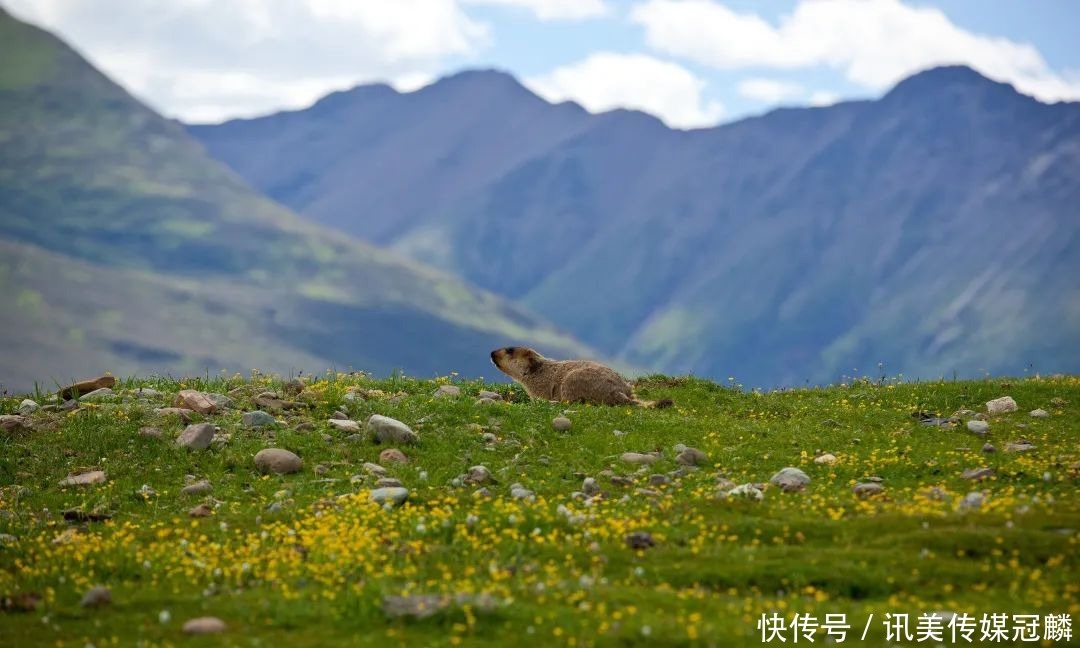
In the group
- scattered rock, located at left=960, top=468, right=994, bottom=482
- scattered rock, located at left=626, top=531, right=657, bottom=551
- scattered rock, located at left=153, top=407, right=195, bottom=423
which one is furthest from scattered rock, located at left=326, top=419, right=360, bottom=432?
scattered rock, located at left=960, top=468, right=994, bottom=482

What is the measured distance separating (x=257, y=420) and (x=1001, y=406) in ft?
55.6

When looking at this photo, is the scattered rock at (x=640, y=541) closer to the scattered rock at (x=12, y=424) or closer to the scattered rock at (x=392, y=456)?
the scattered rock at (x=392, y=456)

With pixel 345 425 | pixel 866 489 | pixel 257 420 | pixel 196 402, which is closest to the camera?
pixel 866 489

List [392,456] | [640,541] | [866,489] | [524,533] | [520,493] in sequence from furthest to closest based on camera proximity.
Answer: [392,456] < [520,493] < [866,489] < [524,533] < [640,541]

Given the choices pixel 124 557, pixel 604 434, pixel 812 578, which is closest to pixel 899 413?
pixel 604 434

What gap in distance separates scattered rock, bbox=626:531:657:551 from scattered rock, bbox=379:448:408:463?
750 cm

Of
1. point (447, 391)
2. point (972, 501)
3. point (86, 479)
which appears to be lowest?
point (86, 479)

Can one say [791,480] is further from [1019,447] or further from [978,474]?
[1019,447]

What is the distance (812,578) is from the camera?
13719 mm

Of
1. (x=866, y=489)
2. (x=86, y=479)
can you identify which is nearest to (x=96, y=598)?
(x=86, y=479)

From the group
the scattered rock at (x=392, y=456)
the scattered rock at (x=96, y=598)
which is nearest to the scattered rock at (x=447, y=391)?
the scattered rock at (x=392, y=456)

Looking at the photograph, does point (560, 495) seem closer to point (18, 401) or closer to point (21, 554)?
point (21, 554)

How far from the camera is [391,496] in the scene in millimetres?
18281

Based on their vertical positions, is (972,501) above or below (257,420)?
below
